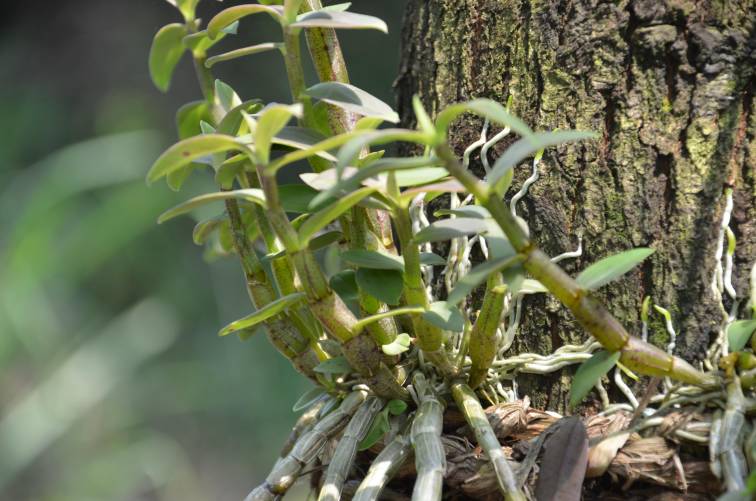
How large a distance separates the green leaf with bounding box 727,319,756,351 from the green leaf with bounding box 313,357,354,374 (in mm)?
212

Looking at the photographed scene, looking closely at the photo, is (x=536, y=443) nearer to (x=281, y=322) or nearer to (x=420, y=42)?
(x=281, y=322)

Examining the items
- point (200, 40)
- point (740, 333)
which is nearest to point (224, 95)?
point (200, 40)

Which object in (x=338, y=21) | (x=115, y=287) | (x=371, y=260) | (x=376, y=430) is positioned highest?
(x=338, y=21)

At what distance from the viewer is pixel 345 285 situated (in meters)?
0.45

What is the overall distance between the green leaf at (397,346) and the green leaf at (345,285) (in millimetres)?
36

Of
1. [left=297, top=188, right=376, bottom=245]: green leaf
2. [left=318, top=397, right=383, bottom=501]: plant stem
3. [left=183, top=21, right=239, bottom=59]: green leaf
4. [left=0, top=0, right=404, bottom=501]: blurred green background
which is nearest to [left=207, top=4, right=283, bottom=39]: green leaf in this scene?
[left=183, top=21, right=239, bottom=59]: green leaf

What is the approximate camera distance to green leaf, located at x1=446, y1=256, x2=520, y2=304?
0.32 metres

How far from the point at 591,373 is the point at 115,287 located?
261 centimetres

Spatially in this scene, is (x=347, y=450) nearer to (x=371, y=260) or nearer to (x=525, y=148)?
(x=371, y=260)

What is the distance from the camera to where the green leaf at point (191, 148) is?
0.35 meters

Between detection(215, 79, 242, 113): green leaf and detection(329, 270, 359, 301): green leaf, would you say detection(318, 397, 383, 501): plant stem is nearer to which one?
detection(329, 270, 359, 301): green leaf

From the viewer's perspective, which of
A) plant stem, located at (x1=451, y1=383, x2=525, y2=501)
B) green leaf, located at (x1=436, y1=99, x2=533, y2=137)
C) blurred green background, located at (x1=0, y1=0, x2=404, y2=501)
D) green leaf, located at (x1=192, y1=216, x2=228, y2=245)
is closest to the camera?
green leaf, located at (x1=436, y1=99, x2=533, y2=137)

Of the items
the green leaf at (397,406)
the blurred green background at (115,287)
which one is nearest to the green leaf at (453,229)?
the green leaf at (397,406)

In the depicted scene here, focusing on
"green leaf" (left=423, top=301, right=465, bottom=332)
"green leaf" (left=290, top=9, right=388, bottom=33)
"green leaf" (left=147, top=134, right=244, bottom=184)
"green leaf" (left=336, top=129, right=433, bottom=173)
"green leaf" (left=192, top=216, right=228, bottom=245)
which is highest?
"green leaf" (left=290, top=9, right=388, bottom=33)
